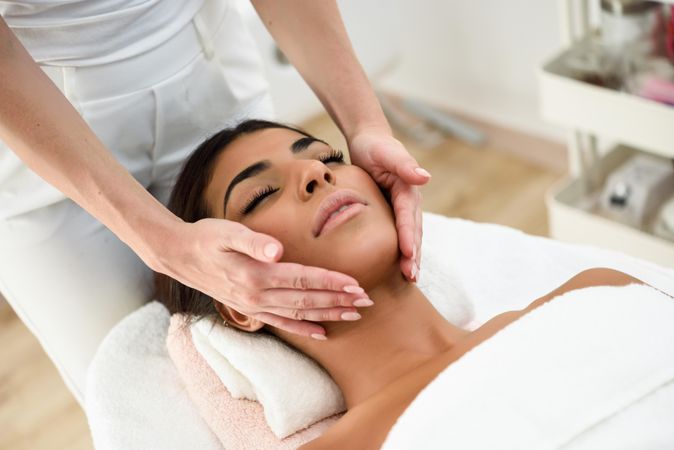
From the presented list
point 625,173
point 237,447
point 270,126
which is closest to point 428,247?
point 270,126

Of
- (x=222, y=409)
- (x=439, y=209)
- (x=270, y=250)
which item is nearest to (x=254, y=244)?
(x=270, y=250)

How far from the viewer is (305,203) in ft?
4.06

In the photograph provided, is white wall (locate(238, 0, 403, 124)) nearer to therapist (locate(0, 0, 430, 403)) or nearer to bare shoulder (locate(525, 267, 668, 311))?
therapist (locate(0, 0, 430, 403))

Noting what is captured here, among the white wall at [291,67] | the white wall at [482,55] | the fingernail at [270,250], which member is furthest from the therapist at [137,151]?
the white wall at [482,55]

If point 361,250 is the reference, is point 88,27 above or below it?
above

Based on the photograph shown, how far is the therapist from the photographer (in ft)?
3.77

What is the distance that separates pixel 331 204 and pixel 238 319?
26 centimetres

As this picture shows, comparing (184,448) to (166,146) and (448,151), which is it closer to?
(166,146)

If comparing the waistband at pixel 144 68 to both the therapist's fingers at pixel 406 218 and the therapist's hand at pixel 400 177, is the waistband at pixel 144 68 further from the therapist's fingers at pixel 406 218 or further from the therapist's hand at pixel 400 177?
the therapist's fingers at pixel 406 218

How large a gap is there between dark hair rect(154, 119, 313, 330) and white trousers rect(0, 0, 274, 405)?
0.10m

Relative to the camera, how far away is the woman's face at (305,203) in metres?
1.21

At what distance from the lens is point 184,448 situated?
1.33 meters

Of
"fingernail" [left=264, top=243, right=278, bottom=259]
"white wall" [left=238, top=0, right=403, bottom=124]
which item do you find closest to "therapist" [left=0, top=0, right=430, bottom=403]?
"fingernail" [left=264, top=243, right=278, bottom=259]

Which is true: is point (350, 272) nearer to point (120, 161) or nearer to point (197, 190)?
point (197, 190)
